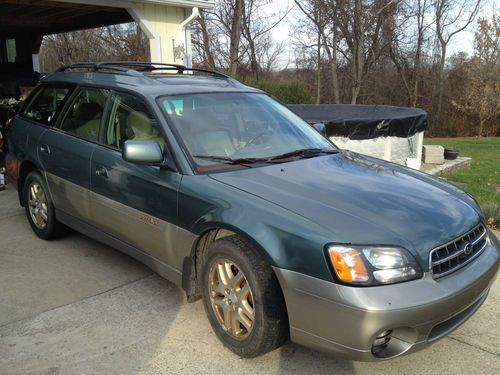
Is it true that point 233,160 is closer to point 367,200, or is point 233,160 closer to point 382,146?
point 367,200

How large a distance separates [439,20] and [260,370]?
40.9 meters

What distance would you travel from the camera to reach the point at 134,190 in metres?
3.58

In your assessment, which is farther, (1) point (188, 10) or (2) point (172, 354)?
(1) point (188, 10)

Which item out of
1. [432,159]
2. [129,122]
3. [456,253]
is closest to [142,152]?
[129,122]

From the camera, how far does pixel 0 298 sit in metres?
3.78

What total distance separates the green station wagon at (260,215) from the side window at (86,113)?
16mm

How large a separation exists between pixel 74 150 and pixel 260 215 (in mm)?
2250

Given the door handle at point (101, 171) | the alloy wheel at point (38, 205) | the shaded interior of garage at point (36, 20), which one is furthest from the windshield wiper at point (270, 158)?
the shaded interior of garage at point (36, 20)

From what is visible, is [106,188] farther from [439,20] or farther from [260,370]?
[439,20]

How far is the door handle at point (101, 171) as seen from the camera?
153 inches

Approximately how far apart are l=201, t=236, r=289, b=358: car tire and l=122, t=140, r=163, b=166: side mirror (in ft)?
2.46

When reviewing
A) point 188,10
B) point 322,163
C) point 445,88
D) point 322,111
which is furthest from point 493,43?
point 322,163

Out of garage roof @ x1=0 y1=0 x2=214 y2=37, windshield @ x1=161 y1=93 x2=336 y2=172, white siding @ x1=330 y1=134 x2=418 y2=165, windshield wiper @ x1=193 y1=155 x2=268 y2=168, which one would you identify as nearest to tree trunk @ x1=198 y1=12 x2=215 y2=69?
garage roof @ x1=0 y1=0 x2=214 y2=37

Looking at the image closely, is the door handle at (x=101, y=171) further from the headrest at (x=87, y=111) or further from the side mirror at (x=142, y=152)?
the side mirror at (x=142, y=152)
